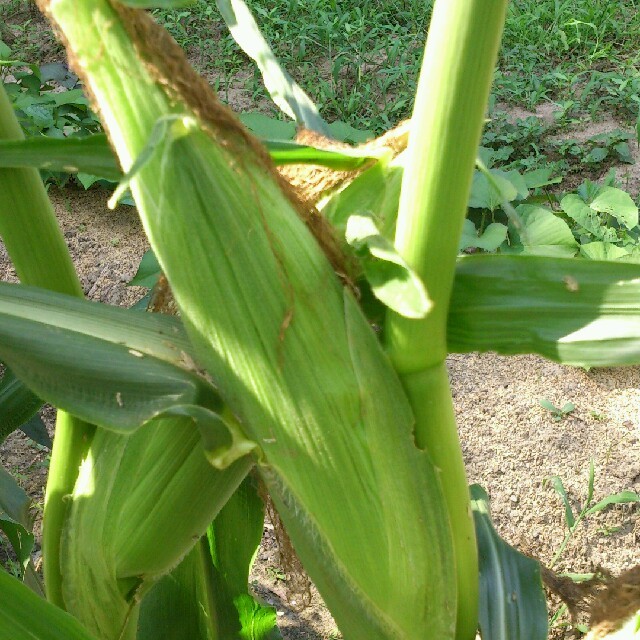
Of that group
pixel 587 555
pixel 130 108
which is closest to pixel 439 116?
pixel 130 108

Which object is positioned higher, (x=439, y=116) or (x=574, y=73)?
(x=439, y=116)

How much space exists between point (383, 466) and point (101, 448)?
245mm

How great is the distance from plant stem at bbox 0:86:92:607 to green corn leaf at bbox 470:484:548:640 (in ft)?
1.41

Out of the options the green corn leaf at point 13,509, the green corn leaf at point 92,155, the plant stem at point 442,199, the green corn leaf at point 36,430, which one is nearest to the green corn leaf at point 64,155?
the green corn leaf at point 92,155

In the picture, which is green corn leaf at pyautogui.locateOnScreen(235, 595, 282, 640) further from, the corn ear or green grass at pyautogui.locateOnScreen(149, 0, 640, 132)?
green grass at pyautogui.locateOnScreen(149, 0, 640, 132)

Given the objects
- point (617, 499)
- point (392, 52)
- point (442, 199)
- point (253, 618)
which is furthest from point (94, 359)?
point (392, 52)

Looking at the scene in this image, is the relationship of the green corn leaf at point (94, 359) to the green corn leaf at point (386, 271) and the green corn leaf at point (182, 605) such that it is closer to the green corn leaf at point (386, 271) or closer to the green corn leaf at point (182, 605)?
the green corn leaf at point (386, 271)

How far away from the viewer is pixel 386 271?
21.1 inches

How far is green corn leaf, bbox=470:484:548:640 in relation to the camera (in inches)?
32.5

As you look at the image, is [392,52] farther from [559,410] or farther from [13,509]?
[13,509]

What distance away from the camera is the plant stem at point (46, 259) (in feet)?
2.00

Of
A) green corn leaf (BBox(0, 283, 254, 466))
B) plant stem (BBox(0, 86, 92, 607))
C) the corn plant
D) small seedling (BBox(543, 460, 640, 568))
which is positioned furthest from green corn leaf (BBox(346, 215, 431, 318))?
small seedling (BBox(543, 460, 640, 568))

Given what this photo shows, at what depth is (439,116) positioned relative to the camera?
0.48 metres

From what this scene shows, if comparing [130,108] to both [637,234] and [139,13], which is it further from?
[637,234]
